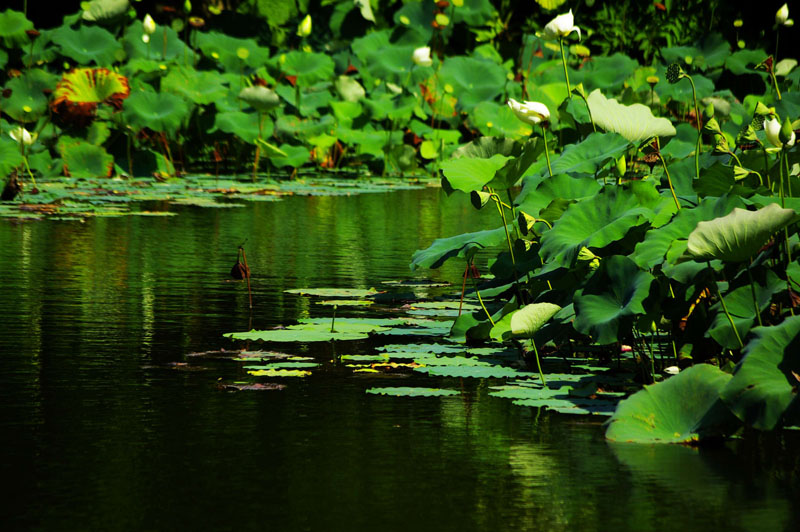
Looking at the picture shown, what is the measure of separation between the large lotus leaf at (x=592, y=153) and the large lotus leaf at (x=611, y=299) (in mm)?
497

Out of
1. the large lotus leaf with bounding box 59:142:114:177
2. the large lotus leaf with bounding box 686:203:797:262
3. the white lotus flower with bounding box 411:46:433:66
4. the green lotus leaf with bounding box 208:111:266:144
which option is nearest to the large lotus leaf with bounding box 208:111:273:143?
the green lotus leaf with bounding box 208:111:266:144

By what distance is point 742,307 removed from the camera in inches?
117

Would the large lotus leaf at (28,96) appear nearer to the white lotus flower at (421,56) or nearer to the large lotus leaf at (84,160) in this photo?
the large lotus leaf at (84,160)

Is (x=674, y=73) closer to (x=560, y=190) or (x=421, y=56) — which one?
(x=560, y=190)

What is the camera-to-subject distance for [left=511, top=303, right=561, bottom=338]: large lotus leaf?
3.03m

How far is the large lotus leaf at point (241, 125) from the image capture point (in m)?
9.88

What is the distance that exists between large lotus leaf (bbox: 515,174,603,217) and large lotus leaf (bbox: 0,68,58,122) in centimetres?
683

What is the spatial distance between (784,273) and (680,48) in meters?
10.4

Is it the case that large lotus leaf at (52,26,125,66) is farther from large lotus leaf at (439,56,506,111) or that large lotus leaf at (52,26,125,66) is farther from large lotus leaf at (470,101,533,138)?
large lotus leaf at (470,101,533,138)

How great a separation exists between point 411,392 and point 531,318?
13.5 inches

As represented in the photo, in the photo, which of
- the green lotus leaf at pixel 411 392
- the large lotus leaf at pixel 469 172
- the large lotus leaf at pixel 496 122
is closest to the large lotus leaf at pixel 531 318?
the green lotus leaf at pixel 411 392

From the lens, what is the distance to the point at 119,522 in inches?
78.2

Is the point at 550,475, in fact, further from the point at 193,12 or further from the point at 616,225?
the point at 193,12

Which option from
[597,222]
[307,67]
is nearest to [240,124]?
[307,67]
